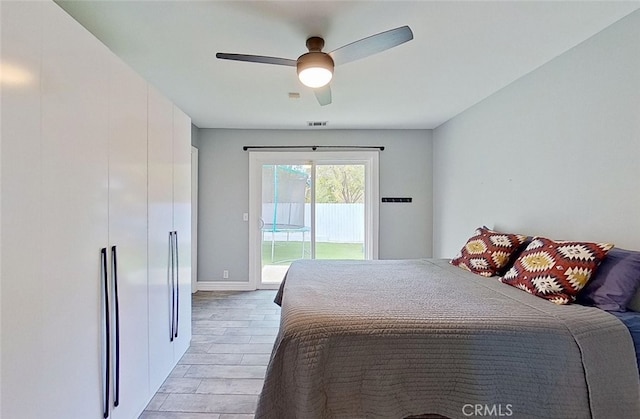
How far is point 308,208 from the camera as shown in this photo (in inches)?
186

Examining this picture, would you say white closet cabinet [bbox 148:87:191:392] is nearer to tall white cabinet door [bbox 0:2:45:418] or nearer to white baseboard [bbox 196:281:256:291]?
tall white cabinet door [bbox 0:2:45:418]

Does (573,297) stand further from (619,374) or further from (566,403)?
(566,403)

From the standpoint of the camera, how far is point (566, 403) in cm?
140

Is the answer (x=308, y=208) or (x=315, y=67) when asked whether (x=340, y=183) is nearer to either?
(x=308, y=208)

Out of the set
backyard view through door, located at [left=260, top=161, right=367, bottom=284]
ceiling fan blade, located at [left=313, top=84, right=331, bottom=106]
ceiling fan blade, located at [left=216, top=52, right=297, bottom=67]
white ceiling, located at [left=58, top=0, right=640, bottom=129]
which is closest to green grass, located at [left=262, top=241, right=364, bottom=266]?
backyard view through door, located at [left=260, top=161, right=367, bottom=284]

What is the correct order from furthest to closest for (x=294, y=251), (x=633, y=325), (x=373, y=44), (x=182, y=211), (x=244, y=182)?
(x=294, y=251) < (x=244, y=182) < (x=182, y=211) < (x=373, y=44) < (x=633, y=325)

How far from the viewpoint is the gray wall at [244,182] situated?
4.62 m

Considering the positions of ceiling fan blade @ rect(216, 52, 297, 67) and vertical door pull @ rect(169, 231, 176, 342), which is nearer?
ceiling fan blade @ rect(216, 52, 297, 67)

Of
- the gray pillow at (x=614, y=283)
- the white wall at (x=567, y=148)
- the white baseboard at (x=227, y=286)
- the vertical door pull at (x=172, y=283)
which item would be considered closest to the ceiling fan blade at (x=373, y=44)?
the white wall at (x=567, y=148)

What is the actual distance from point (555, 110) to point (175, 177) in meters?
2.87

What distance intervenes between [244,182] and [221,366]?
A: 2.69 meters

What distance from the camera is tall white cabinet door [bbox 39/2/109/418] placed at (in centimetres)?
120

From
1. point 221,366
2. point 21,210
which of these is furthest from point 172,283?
point 21,210

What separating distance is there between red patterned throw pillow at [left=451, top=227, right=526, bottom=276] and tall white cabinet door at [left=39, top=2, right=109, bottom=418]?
246 cm
